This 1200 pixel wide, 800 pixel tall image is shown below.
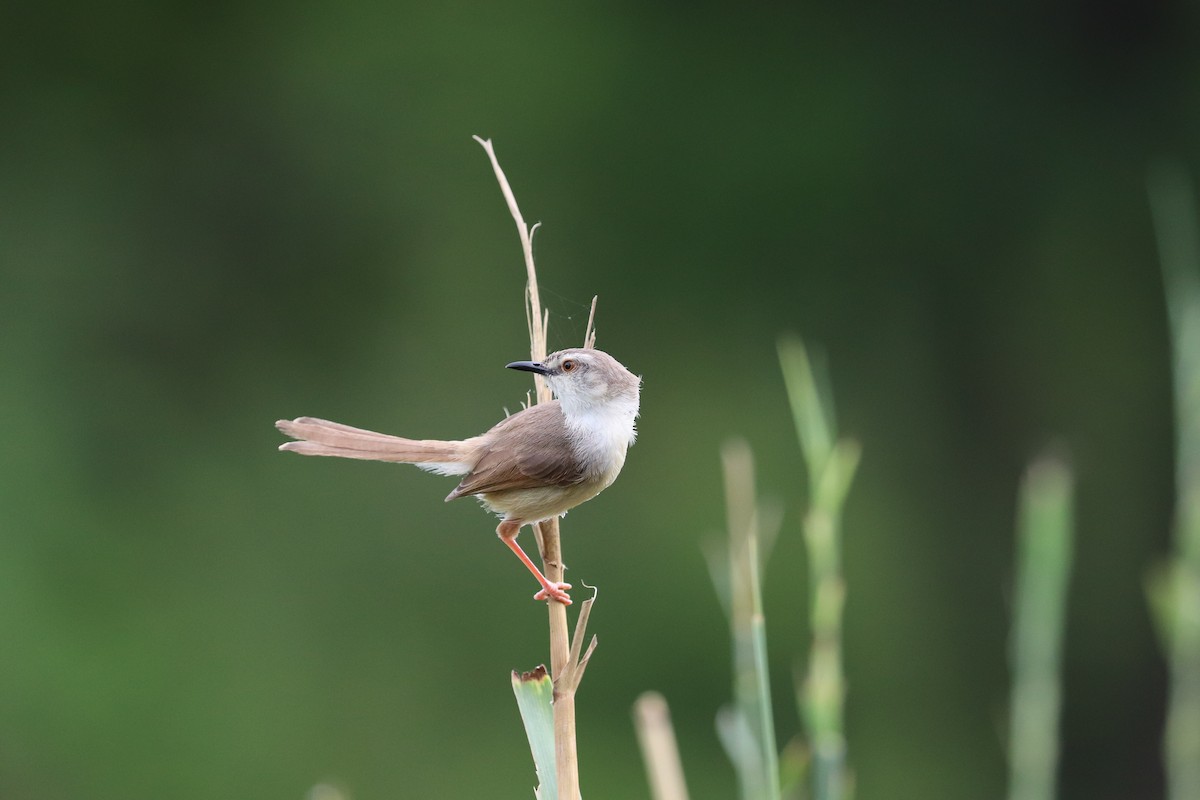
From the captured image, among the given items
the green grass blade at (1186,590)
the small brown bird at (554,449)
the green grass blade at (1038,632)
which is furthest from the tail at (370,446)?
the green grass blade at (1186,590)

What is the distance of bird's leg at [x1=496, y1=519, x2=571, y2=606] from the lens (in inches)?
73.5

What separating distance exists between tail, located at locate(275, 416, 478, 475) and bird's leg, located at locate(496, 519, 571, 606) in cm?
12

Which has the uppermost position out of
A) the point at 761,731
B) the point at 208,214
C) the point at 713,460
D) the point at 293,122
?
the point at 293,122

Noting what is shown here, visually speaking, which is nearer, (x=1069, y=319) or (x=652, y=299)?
(x=652, y=299)

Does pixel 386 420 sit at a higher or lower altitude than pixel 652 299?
lower

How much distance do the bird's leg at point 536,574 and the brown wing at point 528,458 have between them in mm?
77

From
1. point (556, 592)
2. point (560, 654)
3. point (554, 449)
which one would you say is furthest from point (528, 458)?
point (560, 654)

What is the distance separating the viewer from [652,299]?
26.3 feet

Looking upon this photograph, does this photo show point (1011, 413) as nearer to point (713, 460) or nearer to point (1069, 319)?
point (1069, 319)

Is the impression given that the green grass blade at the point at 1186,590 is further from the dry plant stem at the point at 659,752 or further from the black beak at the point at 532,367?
the black beak at the point at 532,367

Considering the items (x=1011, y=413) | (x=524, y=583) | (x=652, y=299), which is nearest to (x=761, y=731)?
(x=524, y=583)

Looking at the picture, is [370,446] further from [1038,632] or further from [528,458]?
[1038,632]

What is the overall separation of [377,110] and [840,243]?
2.84 metres

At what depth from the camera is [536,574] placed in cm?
206
